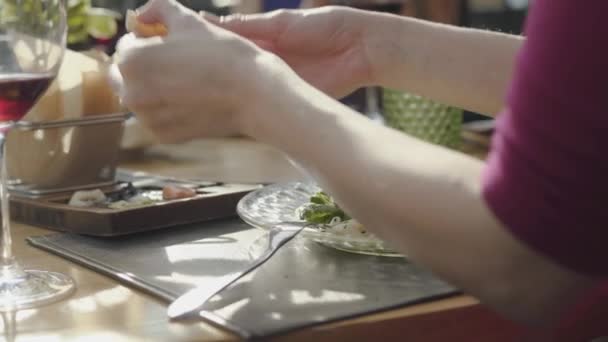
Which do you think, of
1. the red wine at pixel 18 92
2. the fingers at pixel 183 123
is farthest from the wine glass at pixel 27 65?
the fingers at pixel 183 123

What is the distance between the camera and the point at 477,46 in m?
1.15

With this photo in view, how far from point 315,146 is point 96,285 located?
0.99 ft

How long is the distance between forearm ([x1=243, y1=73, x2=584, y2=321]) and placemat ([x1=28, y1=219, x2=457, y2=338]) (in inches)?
4.0

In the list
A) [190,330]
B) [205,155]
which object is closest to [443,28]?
[190,330]

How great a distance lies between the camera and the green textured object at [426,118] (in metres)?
1.90

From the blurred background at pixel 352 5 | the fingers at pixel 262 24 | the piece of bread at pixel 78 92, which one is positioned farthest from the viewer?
the blurred background at pixel 352 5

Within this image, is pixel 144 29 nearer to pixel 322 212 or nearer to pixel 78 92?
pixel 322 212

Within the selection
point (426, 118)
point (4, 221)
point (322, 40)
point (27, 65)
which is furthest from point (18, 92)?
point (426, 118)

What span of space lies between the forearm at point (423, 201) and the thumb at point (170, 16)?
13cm

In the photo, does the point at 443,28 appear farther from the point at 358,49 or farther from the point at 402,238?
the point at 402,238

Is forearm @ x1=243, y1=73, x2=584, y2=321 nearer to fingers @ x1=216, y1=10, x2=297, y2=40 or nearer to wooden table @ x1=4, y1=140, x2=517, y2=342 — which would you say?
wooden table @ x1=4, y1=140, x2=517, y2=342

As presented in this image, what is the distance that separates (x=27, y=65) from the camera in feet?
3.11

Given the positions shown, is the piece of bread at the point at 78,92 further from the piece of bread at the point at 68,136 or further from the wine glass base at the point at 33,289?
the wine glass base at the point at 33,289

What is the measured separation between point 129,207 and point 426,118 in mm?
868
